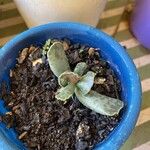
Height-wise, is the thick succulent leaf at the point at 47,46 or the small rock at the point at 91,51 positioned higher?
the thick succulent leaf at the point at 47,46

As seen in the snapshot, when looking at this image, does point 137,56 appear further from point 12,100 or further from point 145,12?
point 12,100

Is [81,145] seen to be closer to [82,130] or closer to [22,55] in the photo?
[82,130]

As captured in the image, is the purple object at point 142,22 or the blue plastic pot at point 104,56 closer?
the blue plastic pot at point 104,56

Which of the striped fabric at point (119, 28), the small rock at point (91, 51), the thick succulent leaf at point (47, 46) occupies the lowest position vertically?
the striped fabric at point (119, 28)

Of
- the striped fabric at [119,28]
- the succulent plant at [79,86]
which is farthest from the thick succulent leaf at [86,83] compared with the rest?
the striped fabric at [119,28]

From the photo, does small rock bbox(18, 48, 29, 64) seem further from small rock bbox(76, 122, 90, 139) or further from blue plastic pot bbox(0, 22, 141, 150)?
small rock bbox(76, 122, 90, 139)

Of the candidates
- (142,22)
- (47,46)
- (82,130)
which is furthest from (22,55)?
(142,22)

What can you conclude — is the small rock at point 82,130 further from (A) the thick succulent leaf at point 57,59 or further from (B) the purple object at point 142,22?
(B) the purple object at point 142,22

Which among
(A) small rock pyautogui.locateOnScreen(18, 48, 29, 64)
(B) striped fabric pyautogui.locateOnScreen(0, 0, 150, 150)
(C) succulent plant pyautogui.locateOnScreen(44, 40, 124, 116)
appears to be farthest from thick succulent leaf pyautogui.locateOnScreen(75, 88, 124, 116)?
(B) striped fabric pyautogui.locateOnScreen(0, 0, 150, 150)

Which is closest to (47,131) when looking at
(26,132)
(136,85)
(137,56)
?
(26,132)
